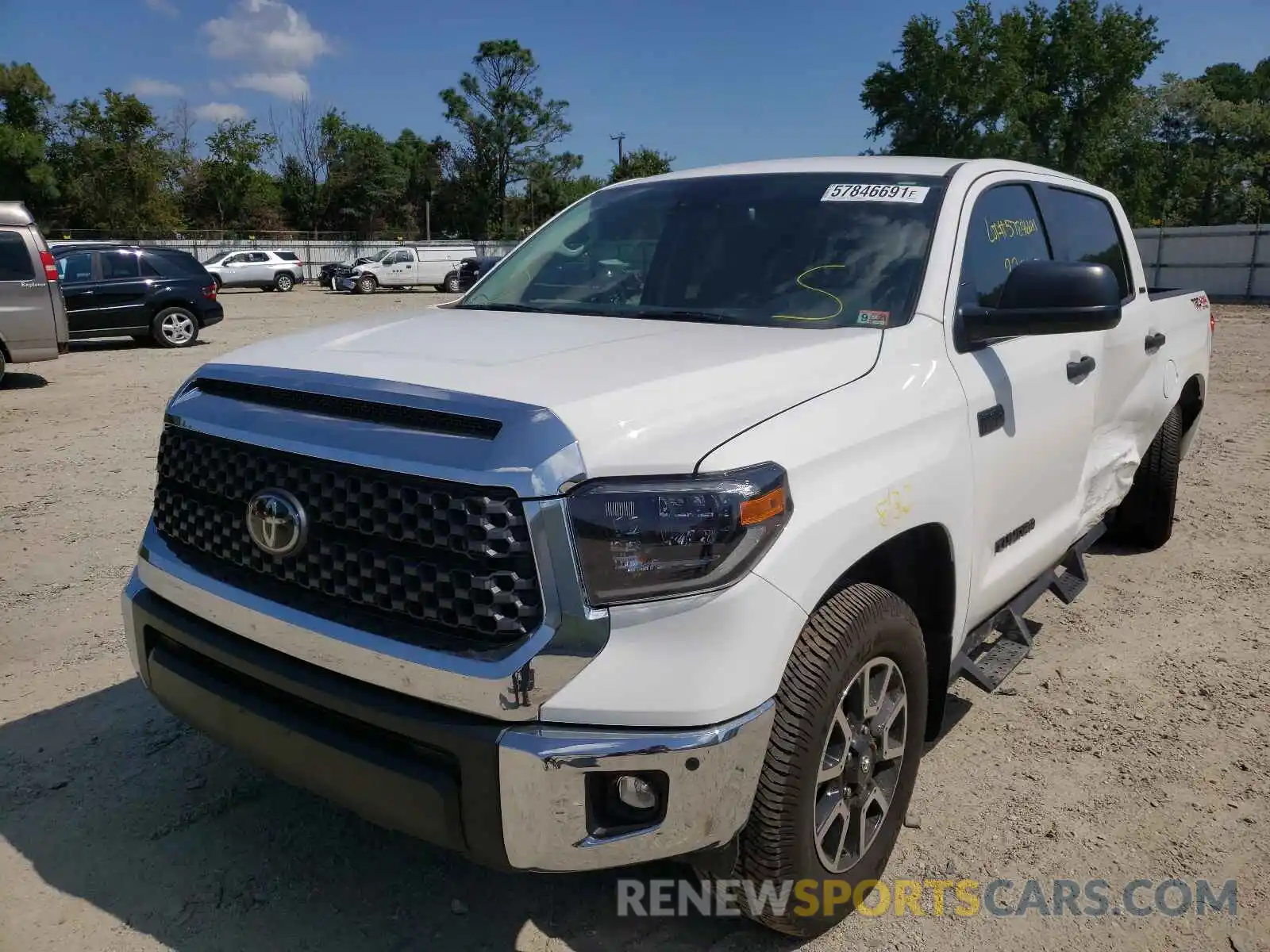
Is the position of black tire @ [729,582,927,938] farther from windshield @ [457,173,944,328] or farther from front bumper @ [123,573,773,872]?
windshield @ [457,173,944,328]

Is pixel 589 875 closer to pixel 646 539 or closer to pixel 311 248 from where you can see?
pixel 646 539

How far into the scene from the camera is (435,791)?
198 cm

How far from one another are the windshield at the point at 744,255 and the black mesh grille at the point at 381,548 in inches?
50.1

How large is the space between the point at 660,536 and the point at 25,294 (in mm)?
12195

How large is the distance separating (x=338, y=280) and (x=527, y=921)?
37390 millimetres

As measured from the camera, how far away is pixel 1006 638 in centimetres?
353

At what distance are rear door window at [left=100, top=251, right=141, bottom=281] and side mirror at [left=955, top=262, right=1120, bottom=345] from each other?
16323mm

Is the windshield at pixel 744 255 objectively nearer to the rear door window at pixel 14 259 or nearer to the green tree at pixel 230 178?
the rear door window at pixel 14 259

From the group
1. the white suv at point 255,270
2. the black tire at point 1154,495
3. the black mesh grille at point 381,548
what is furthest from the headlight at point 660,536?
the white suv at point 255,270

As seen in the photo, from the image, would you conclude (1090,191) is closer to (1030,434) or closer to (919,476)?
(1030,434)

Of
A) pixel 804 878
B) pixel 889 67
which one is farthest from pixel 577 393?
pixel 889 67

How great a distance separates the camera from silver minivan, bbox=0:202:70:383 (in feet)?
37.8

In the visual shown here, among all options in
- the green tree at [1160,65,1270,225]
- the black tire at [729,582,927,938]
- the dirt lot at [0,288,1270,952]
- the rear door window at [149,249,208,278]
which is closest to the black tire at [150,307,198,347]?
the rear door window at [149,249,208,278]

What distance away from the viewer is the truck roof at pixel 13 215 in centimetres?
1153
